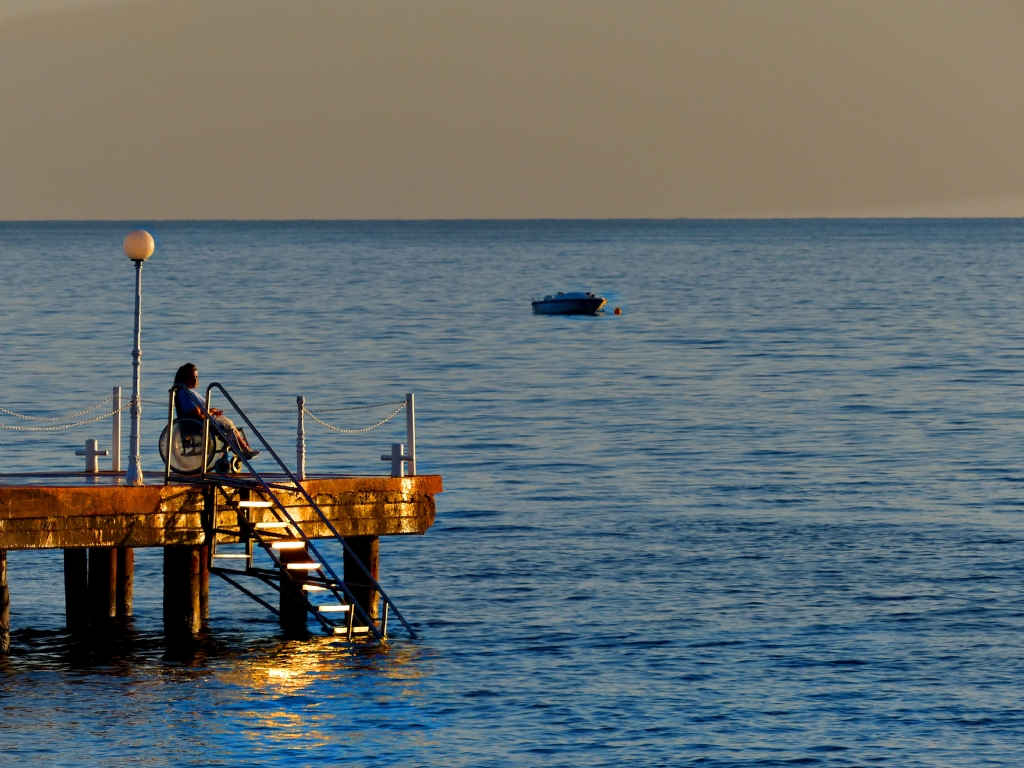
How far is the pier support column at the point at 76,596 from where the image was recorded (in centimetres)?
2523

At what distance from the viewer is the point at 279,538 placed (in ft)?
76.8

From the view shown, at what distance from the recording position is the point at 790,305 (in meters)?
124

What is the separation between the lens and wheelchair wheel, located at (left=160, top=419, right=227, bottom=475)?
75.0ft

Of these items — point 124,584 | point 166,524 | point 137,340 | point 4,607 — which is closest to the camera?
point 166,524

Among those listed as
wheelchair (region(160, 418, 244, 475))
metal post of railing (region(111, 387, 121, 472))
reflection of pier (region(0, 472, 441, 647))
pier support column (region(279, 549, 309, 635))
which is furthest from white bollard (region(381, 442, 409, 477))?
metal post of railing (region(111, 387, 121, 472))

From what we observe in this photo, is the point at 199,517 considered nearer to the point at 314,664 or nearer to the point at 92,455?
the point at 314,664

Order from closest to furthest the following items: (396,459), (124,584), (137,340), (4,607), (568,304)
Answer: (137,340) → (4,607) → (396,459) → (124,584) → (568,304)

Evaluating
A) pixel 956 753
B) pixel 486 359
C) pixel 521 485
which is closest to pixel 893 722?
pixel 956 753

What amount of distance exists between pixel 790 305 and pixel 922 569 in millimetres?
93808

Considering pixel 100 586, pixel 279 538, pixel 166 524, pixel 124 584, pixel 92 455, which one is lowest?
pixel 124 584

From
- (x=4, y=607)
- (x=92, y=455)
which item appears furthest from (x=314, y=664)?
(x=92, y=455)

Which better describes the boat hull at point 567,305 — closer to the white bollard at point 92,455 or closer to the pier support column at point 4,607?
the white bollard at point 92,455

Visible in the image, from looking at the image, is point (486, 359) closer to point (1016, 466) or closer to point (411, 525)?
point (1016, 466)

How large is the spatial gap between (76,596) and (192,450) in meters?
3.85
